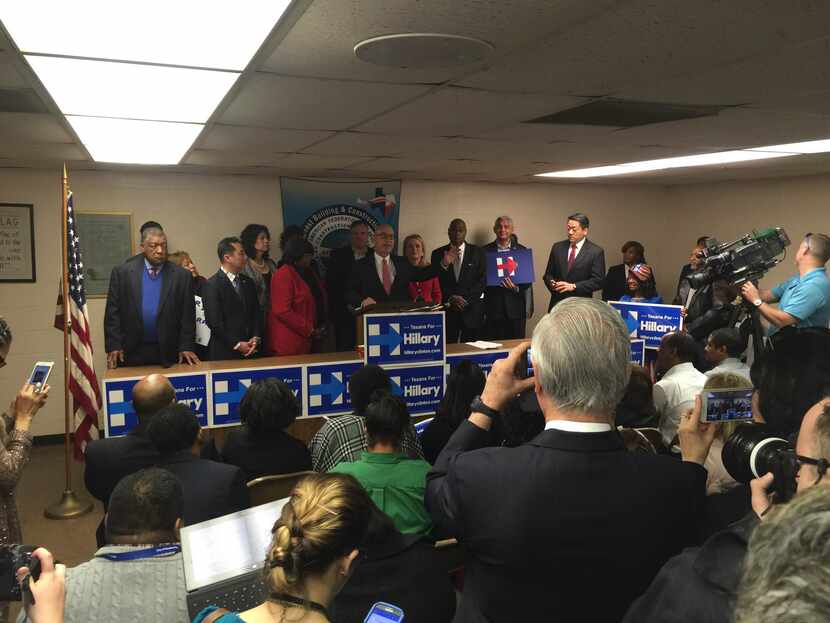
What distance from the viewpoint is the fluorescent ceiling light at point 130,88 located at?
6.73 ft

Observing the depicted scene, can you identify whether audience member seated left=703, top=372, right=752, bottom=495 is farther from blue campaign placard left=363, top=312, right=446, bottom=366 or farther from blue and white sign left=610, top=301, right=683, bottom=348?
blue and white sign left=610, top=301, right=683, bottom=348

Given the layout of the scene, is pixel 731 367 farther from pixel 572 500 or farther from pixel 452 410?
pixel 572 500

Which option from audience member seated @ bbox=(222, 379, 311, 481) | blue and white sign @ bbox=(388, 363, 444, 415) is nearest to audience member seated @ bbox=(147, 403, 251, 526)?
audience member seated @ bbox=(222, 379, 311, 481)

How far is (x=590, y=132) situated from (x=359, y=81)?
1.66 metres

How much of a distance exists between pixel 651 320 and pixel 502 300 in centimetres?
155

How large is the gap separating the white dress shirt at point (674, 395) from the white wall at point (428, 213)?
13.0 ft

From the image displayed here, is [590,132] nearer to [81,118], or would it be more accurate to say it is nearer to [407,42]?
[407,42]

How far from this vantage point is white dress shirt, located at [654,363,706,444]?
9.87 ft

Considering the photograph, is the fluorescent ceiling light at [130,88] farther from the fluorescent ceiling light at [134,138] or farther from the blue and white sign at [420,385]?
the blue and white sign at [420,385]

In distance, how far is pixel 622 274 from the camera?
276 inches

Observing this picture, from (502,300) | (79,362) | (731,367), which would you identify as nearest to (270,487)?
(79,362)

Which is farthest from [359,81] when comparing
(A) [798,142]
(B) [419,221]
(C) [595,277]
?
(B) [419,221]

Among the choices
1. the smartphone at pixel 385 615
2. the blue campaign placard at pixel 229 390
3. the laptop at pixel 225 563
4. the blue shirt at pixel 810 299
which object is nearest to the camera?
the smartphone at pixel 385 615

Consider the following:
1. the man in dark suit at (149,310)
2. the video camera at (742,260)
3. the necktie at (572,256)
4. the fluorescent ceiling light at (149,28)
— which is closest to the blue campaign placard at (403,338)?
the man in dark suit at (149,310)
